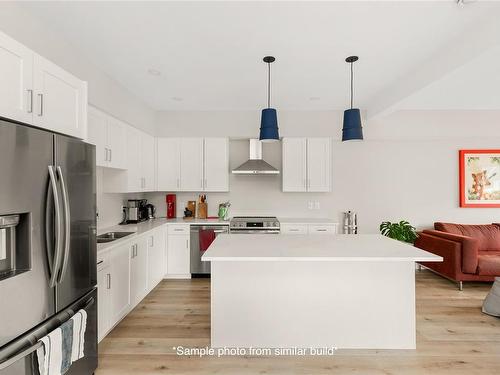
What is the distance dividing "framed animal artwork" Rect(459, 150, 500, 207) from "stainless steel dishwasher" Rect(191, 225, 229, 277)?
411 cm

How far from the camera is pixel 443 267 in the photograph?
13.6 ft

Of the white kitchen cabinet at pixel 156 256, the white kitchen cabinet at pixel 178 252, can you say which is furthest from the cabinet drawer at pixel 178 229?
the white kitchen cabinet at pixel 156 256

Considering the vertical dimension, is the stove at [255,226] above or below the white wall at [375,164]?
below

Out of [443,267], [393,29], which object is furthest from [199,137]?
[443,267]

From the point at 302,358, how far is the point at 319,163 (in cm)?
298

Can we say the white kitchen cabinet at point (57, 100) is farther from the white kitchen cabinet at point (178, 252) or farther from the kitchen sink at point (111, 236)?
the white kitchen cabinet at point (178, 252)

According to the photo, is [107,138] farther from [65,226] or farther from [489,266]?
[489,266]

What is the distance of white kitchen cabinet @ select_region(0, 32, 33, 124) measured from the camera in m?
1.46

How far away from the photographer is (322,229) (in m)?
4.36

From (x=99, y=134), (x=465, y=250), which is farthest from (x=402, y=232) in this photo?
(x=99, y=134)

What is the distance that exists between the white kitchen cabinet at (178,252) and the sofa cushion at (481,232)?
411 cm

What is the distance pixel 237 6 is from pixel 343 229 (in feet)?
12.8

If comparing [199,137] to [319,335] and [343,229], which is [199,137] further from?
[319,335]

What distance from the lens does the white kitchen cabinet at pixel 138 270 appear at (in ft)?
10.6
